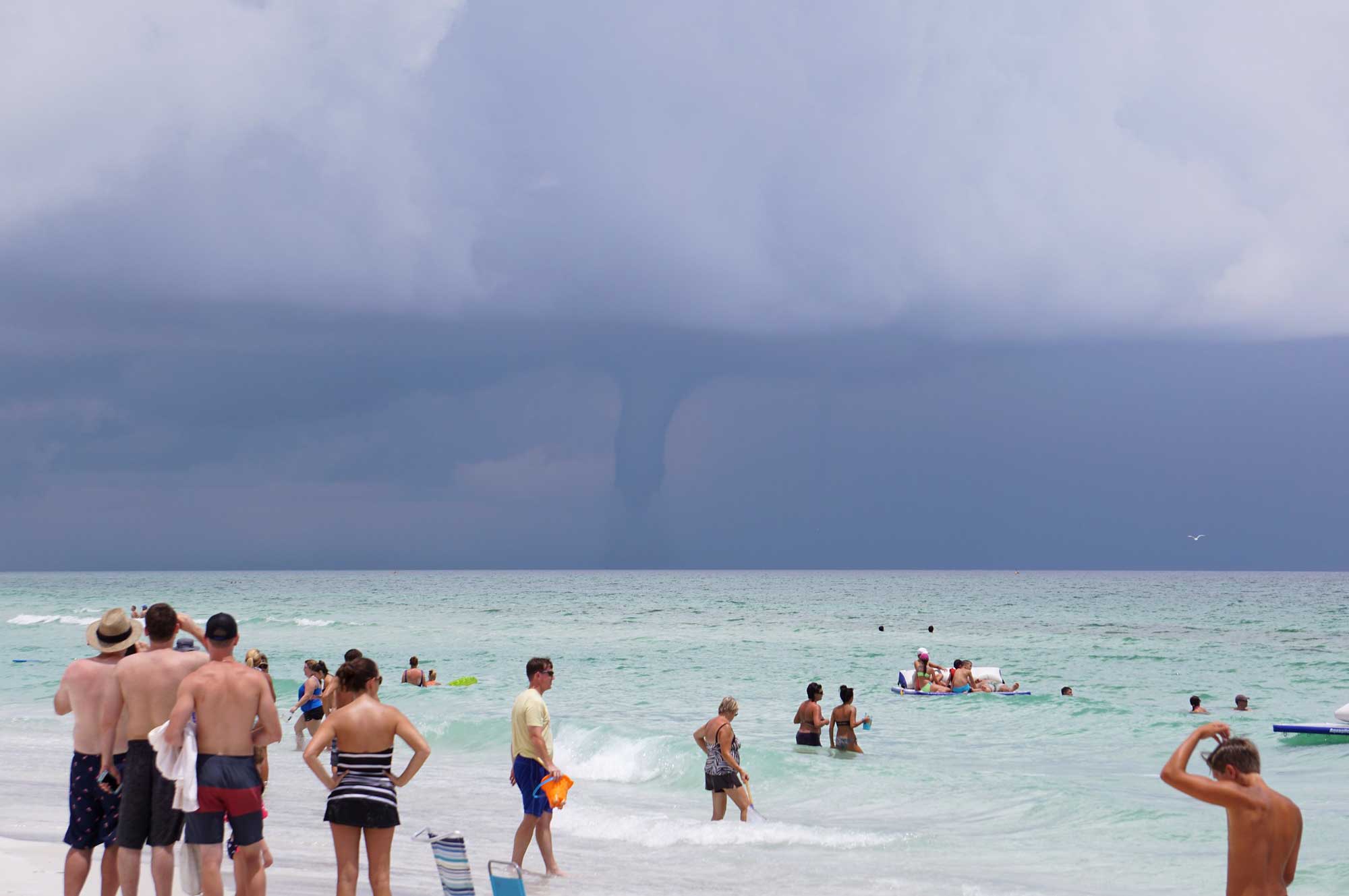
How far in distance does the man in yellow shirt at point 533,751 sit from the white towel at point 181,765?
10.6ft

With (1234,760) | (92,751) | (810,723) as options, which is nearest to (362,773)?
(92,751)

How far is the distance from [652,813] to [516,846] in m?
4.97

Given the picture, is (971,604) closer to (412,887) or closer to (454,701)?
(454,701)

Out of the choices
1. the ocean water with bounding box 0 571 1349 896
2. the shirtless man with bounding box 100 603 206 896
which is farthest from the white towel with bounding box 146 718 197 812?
the ocean water with bounding box 0 571 1349 896

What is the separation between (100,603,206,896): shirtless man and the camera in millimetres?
6734

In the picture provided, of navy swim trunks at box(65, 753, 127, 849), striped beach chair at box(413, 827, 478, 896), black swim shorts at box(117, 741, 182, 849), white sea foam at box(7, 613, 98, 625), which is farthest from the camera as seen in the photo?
white sea foam at box(7, 613, 98, 625)

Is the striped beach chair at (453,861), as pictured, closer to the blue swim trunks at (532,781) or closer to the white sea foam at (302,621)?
the blue swim trunks at (532,781)

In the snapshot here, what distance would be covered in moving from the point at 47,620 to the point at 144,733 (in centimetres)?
6568

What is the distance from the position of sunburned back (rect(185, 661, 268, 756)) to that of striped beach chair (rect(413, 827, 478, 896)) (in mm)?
1142

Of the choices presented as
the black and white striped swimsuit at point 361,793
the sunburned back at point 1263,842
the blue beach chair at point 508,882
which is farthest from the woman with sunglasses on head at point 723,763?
the sunburned back at point 1263,842

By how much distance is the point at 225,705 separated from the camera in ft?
21.4

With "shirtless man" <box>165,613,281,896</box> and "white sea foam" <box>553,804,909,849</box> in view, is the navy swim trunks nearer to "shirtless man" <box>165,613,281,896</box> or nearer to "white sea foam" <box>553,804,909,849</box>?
"shirtless man" <box>165,613,281,896</box>

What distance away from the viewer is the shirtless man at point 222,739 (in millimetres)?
6488

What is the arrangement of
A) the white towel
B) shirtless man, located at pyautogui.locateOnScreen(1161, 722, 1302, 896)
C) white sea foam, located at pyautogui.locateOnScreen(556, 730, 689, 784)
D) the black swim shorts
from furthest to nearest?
white sea foam, located at pyautogui.locateOnScreen(556, 730, 689, 784), the black swim shorts, the white towel, shirtless man, located at pyautogui.locateOnScreen(1161, 722, 1302, 896)
